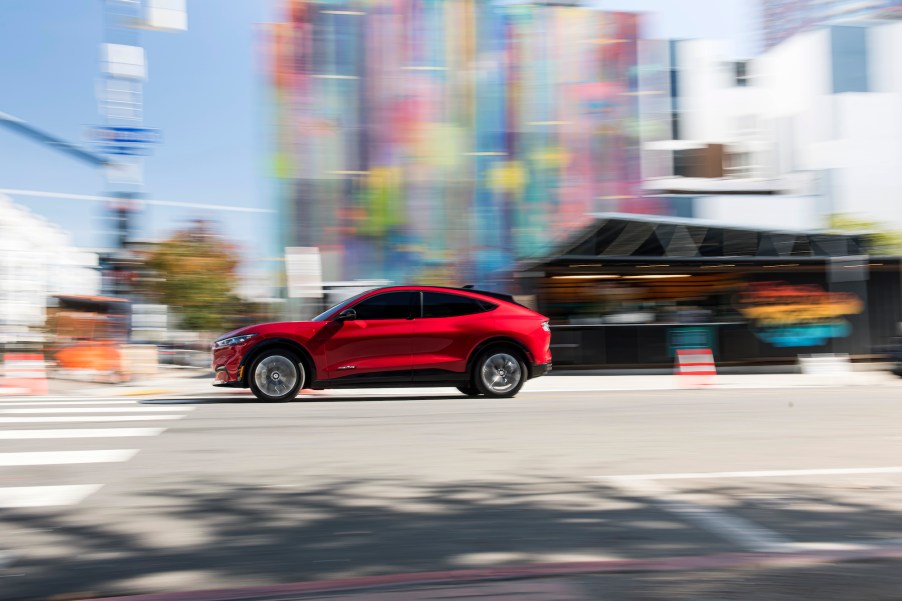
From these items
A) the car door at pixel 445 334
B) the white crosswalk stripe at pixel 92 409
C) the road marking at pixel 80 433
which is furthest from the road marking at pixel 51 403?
Result: the car door at pixel 445 334

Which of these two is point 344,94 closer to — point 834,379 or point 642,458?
point 834,379

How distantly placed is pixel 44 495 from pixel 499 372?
7.36 metres

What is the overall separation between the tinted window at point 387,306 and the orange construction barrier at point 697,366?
6.93m

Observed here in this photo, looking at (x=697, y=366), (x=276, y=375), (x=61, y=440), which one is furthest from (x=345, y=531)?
(x=697, y=366)

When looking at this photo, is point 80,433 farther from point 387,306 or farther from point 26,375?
point 26,375

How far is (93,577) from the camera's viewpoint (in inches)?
138

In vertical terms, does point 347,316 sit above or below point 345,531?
above

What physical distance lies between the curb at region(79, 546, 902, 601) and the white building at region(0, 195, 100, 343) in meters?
25.7

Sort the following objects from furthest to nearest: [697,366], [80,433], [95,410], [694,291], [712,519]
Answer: [694,291] < [697,366] < [95,410] < [80,433] < [712,519]

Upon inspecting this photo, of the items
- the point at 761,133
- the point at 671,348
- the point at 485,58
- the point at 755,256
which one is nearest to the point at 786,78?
the point at 761,133

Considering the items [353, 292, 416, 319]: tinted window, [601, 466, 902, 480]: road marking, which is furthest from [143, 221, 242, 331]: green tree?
[601, 466, 902, 480]: road marking

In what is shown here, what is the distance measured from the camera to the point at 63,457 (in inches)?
255

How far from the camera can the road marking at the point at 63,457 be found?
247 inches

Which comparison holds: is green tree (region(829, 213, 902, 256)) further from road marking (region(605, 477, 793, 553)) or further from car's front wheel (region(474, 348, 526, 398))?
road marking (region(605, 477, 793, 553))
